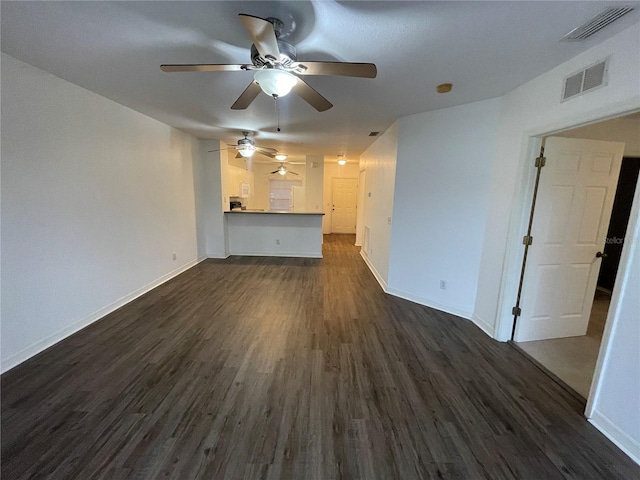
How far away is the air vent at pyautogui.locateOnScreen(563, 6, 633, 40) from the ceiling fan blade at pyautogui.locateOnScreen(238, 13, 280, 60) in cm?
180

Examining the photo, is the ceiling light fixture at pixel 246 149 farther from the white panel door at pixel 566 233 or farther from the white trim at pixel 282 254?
the white panel door at pixel 566 233

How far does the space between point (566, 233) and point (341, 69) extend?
8.55ft

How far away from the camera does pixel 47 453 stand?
148cm

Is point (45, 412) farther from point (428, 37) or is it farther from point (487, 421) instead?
point (428, 37)

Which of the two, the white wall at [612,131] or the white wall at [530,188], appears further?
the white wall at [612,131]

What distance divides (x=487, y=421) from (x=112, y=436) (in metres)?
2.35

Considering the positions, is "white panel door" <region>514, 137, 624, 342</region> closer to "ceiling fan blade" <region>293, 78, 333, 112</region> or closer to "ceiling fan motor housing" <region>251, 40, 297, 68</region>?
"ceiling fan blade" <region>293, 78, 333, 112</region>

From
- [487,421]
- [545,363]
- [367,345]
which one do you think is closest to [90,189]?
[367,345]

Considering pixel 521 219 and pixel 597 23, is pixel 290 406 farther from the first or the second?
pixel 597 23

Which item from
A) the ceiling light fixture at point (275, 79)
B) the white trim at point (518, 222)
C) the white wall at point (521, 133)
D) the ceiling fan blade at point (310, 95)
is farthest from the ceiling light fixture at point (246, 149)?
the white trim at point (518, 222)

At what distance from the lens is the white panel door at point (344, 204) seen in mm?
9422

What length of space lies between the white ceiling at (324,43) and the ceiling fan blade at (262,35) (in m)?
0.22

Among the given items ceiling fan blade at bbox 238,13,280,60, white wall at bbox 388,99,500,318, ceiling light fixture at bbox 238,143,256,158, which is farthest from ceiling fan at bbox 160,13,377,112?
ceiling light fixture at bbox 238,143,256,158

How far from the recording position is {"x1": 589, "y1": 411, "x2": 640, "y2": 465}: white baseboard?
1521 mm
